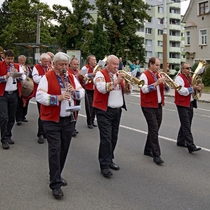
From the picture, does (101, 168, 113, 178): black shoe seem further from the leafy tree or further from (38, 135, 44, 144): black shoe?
the leafy tree

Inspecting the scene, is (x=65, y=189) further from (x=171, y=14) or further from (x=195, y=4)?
(x=171, y=14)

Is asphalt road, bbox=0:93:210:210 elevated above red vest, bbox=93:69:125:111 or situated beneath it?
situated beneath

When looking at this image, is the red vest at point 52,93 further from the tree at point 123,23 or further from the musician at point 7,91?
the tree at point 123,23

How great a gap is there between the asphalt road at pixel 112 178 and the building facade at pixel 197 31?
3375 cm

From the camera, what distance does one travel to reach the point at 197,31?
41625mm

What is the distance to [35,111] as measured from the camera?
40.7ft

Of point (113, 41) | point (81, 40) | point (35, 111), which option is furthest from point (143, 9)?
point (35, 111)

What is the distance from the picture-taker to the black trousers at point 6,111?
24.0 ft

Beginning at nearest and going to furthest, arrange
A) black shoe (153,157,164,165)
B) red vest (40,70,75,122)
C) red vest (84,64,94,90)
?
red vest (40,70,75,122) → black shoe (153,157,164,165) → red vest (84,64,94,90)

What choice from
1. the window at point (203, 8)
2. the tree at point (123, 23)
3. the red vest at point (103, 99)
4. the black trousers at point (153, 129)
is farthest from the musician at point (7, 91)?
the window at point (203, 8)

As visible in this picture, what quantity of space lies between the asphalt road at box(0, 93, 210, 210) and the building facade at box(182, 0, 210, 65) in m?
33.7

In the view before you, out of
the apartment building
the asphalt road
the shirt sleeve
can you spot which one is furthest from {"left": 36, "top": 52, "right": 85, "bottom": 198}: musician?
the apartment building

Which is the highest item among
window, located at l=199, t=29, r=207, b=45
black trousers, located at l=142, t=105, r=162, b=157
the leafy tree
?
the leafy tree

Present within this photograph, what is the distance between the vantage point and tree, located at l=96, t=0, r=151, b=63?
4122cm
